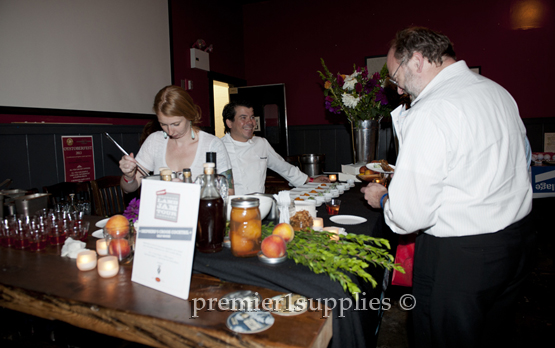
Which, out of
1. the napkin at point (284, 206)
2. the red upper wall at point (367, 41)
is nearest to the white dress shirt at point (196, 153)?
the napkin at point (284, 206)

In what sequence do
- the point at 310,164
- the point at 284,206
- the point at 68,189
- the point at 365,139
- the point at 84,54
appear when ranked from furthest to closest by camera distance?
the point at 310,164, the point at 84,54, the point at 365,139, the point at 68,189, the point at 284,206

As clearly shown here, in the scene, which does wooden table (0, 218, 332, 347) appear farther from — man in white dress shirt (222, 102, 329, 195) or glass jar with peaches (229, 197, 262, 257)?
man in white dress shirt (222, 102, 329, 195)

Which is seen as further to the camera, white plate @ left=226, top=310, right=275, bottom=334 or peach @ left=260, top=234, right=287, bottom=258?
peach @ left=260, top=234, right=287, bottom=258

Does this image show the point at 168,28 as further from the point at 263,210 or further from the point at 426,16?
the point at 263,210

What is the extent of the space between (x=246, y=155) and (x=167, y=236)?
7.41 feet

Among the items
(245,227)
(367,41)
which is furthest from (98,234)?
(367,41)

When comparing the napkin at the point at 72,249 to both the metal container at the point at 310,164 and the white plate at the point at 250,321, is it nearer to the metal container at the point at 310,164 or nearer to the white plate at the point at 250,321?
the white plate at the point at 250,321

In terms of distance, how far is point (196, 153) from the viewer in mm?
2145

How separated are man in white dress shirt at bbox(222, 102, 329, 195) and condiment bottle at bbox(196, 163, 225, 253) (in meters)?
1.98

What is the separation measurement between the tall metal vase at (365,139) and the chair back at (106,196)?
6.54 feet

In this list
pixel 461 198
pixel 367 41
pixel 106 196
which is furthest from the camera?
pixel 367 41

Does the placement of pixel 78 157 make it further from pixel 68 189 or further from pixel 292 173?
pixel 292 173

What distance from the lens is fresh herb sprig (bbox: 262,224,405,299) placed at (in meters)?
0.96

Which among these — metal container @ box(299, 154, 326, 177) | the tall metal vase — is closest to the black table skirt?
the tall metal vase
